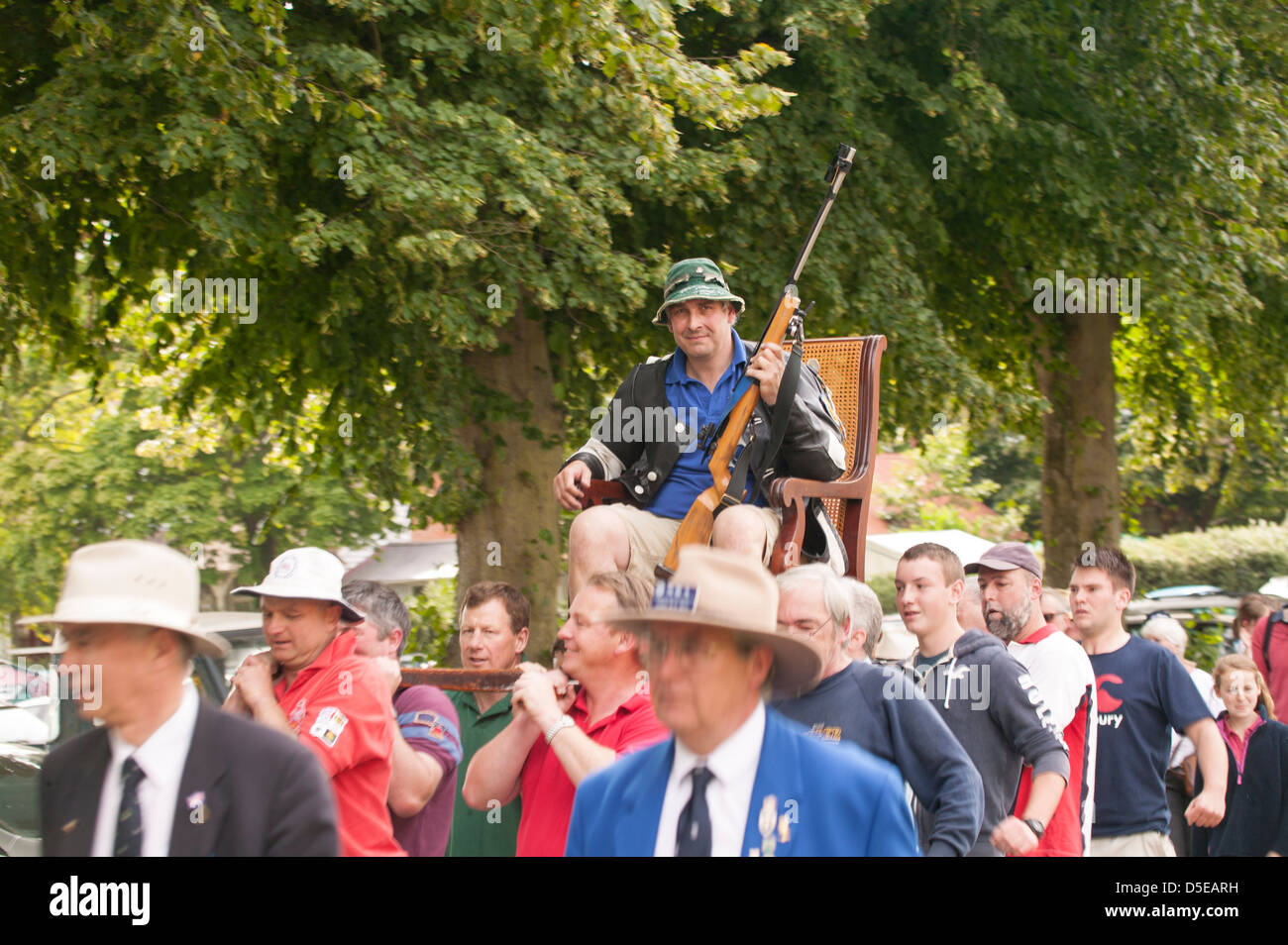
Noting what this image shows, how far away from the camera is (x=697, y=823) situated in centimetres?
240

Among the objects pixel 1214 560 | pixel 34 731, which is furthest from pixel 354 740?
pixel 1214 560

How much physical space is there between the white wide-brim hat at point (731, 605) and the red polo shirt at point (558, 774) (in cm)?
117

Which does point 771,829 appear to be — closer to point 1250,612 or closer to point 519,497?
point 1250,612

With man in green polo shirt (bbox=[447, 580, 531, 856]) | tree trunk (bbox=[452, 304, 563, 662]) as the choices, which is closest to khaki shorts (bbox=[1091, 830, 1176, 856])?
man in green polo shirt (bbox=[447, 580, 531, 856])

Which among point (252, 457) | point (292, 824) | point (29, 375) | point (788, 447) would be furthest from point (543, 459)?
point (252, 457)

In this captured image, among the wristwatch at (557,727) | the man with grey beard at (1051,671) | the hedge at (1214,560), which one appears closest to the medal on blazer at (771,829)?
the wristwatch at (557,727)

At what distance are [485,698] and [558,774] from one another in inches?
39.4

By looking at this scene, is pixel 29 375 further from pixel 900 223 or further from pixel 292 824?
pixel 292 824

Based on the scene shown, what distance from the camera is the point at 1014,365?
44.1 feet

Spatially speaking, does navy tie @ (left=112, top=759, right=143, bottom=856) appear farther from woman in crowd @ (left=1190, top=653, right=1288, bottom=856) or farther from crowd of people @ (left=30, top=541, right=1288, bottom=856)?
woman in crowd @ (left=1190, top=653, right=1288, bottom=856)

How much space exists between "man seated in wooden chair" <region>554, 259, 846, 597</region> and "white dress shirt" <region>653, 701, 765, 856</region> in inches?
93.0

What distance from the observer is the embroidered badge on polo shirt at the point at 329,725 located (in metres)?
3.36
